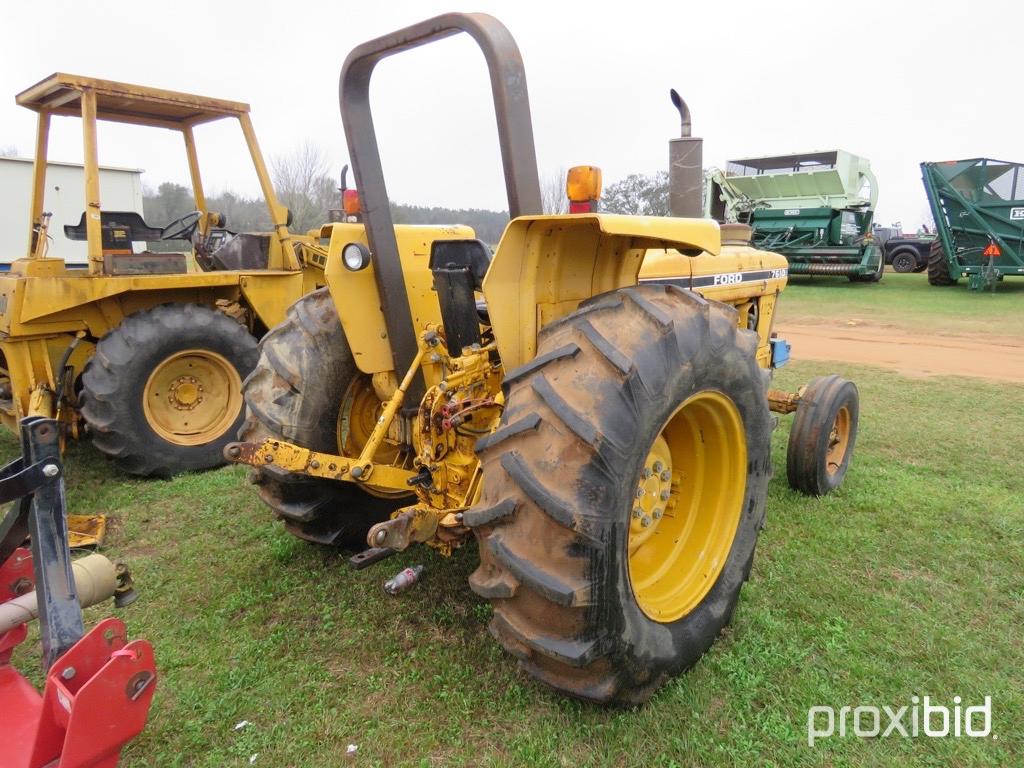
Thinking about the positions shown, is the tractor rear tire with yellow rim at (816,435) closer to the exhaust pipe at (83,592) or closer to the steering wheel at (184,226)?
the exhaust pipe at (83,592)

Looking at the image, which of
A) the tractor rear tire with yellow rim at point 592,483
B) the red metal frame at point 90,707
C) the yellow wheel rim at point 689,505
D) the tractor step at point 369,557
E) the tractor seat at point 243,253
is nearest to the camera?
the red metal frame at point 90,707

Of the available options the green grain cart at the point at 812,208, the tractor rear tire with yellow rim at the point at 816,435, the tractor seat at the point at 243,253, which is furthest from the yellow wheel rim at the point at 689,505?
the green grain cart at the point at 812,208

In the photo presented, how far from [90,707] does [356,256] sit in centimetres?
157

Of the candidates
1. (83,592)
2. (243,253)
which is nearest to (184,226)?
(243,253)

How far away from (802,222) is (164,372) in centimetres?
1674

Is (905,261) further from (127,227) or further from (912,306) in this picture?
(127,227)

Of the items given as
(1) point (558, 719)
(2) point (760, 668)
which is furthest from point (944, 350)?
(1) point (558, 719)

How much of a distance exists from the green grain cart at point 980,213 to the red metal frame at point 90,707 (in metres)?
17.9

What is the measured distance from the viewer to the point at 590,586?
1.87 m

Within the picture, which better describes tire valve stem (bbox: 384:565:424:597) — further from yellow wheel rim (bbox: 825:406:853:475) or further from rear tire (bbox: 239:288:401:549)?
yellow wheel rim (bbox: 825:406:853:475)

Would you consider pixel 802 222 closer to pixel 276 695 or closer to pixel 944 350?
pixel 944 350

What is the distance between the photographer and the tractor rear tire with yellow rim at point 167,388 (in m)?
4.45

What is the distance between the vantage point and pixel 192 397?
501 centimetres

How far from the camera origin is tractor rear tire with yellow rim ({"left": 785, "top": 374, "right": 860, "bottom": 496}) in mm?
3799
